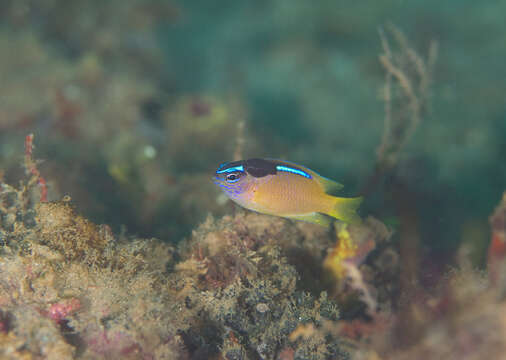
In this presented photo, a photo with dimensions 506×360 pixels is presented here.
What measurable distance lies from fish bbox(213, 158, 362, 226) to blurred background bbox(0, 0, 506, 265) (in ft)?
3.74

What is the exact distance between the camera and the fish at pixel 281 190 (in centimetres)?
296

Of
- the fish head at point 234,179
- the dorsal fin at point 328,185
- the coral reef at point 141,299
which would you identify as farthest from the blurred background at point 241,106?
the coral reef at point 141,299

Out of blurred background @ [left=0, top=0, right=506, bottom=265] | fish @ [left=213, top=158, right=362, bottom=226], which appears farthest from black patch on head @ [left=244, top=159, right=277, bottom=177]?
blurred background @ [left=0, top=0, right=506, bottom=265]

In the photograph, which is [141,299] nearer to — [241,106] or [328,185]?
[328,185]

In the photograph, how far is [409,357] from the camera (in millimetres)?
1853

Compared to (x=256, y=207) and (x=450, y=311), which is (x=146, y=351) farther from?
(x=450, y=311)

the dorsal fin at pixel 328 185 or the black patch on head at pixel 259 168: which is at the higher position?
the black patch on head at pixel 259 168

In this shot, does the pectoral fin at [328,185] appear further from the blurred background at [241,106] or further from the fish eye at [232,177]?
the blurred background at [241,106]

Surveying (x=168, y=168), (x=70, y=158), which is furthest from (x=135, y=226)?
(x=70, y=158)

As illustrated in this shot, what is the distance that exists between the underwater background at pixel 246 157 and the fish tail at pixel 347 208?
0.49 m

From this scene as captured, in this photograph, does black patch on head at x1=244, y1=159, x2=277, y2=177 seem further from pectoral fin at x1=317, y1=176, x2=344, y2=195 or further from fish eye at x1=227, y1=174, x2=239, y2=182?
pectoral fin at x1=317, y1=176, x2=344, y2=195

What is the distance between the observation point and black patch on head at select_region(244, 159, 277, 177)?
301cm

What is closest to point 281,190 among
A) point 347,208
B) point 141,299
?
point 347,208

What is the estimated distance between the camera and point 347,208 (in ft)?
9.70
